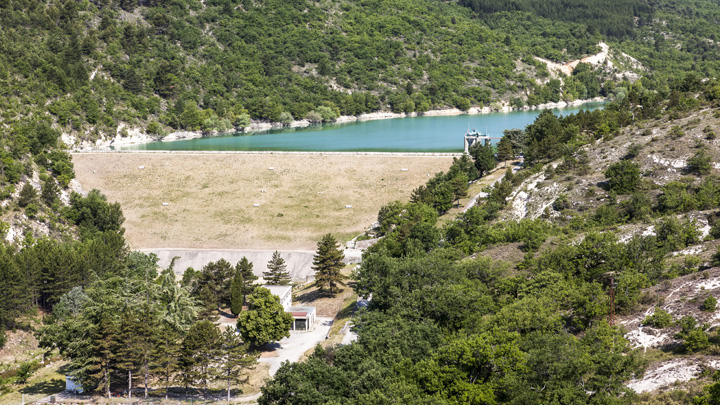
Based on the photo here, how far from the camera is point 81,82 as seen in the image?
15512 cm

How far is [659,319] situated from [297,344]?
27.5 metres

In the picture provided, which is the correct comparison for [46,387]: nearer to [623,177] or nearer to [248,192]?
[623,177]

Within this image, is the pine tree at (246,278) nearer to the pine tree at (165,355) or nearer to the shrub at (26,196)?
the pine tree at (165,355)

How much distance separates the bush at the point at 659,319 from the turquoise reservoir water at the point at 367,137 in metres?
90.0

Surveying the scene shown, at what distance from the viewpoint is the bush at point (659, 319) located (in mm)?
40312

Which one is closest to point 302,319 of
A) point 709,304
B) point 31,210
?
point 709,304

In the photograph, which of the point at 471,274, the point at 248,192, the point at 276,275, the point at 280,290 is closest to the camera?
the point at 471,274

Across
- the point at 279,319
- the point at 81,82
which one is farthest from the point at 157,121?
the point at 279,319

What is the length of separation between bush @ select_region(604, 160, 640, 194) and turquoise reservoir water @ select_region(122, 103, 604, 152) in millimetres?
59258

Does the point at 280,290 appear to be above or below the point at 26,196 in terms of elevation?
below

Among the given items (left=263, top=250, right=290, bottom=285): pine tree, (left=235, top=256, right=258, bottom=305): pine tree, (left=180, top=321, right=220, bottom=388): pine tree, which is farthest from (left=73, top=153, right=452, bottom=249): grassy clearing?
(left=180, top=321, right=220, bottom=388): pine tree

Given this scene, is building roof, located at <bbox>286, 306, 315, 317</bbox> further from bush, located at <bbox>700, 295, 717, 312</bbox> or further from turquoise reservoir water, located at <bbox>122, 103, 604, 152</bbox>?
turquoise reservoir water, located at <bbox>122, 103, 604, 152</bbox>

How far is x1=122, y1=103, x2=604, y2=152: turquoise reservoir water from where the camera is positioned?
139 m

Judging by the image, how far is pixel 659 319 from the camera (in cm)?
4050
